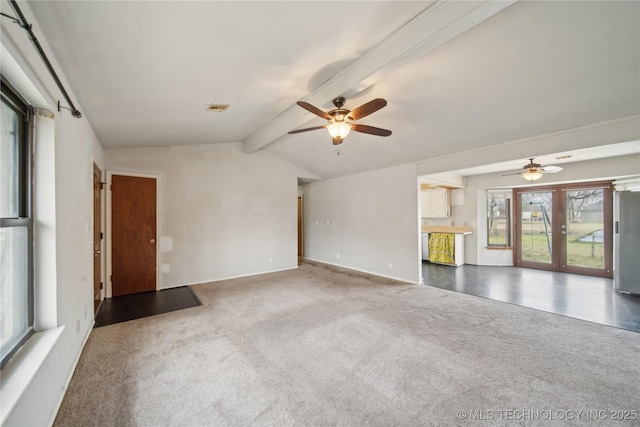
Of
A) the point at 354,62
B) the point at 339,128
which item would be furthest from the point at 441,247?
the point at 354,62

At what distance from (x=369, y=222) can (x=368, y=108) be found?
3807mm

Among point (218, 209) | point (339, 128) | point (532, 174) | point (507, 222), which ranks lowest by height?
point (507, 222)

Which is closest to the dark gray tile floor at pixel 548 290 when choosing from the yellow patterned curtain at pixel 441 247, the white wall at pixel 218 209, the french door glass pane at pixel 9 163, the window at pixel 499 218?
the yellow patterned curtain at pixel 441 247

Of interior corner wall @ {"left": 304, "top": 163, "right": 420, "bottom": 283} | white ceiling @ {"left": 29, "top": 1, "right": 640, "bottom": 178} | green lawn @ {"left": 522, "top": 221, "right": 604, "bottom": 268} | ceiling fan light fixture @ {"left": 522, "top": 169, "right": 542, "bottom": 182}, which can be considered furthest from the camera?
green lawn @ {"left": 522, "top": 221, "right": 604, "bottom": 268}

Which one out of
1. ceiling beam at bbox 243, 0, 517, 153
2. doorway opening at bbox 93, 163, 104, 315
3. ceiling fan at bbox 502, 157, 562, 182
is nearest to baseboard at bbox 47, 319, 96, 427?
doorway opening at bbox 93, 163, 104, 315

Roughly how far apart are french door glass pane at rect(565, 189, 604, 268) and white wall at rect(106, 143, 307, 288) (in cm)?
642

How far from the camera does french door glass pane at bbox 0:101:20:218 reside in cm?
148

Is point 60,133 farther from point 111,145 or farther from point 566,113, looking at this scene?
point 566,113

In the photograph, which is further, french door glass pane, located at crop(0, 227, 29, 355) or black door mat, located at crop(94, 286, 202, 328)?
black door mat, located at crop(94, 286, 202, 328)

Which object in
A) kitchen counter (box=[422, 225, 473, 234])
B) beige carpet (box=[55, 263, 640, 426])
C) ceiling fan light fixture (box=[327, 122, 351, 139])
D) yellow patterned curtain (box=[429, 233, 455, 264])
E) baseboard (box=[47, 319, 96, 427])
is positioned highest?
ceiling fan light fixture (box=[327, 122, 351, 139])

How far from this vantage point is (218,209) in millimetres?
5402

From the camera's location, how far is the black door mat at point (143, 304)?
136 inches

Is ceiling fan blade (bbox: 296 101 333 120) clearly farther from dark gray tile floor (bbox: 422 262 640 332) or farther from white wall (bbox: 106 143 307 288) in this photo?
dark gray tile floor (bbox: 422 262 640 332)

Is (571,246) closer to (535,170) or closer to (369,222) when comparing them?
(535,170)
